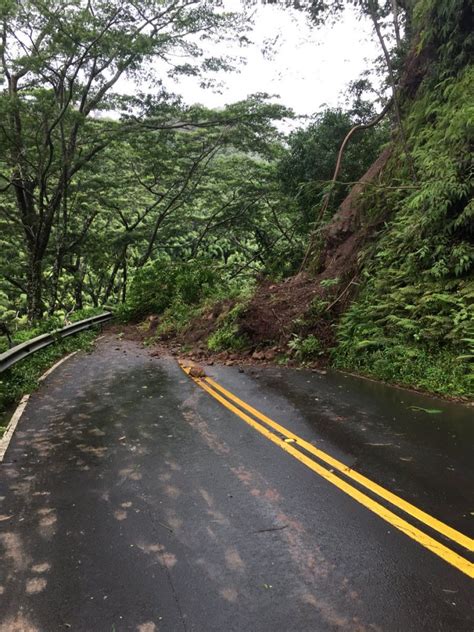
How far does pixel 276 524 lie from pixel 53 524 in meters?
1.89

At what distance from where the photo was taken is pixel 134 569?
332 centimetres

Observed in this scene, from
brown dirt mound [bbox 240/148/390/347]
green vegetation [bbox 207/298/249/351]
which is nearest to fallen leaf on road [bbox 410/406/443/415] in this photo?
brown dirt mound [bbox 240/148/390/347]

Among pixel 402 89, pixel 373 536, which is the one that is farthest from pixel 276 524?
pixel 402 89

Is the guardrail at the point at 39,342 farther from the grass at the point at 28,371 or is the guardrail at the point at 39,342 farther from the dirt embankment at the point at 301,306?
the dirt embankment at the point at 301,306

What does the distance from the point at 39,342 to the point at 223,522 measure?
348 inches

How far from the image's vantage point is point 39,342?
11305 mm

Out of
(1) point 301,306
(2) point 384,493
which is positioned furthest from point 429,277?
(2) point 384,493

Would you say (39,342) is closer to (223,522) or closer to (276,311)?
(276,311)

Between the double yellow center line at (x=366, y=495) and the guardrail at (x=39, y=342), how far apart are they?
4438mm

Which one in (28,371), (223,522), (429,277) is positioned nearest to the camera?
(223,522)

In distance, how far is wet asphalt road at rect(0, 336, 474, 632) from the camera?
9.48ft

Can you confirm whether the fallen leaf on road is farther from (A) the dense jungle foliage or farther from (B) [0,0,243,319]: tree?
(B) [0,0,243,319]: tree

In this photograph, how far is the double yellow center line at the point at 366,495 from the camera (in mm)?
3418

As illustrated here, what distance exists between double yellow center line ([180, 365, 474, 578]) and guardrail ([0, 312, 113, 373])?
4.44 m
